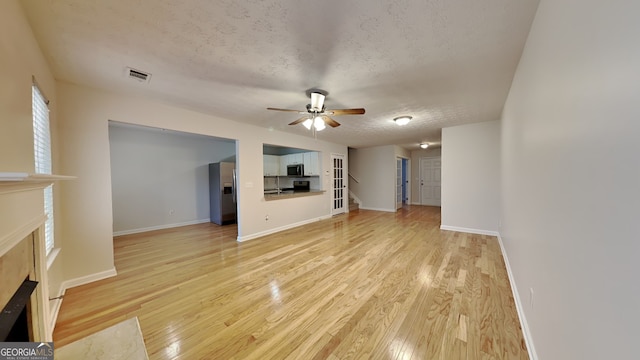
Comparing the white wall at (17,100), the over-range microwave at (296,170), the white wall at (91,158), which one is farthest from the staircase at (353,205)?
the white wall at (17,100)

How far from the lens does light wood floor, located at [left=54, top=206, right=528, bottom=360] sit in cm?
161

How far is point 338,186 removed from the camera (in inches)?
276

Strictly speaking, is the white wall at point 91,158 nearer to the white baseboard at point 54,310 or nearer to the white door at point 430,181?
the white baseboard at point 54,310

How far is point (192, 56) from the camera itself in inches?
75.6

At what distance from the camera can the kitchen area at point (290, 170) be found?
20.8 ft

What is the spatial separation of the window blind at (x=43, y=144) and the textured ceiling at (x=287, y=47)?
1.44ft

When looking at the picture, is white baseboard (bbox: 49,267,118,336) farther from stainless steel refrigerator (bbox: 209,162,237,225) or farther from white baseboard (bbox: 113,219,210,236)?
stainless steel refrigerator (bbox: 209,162,237,225)

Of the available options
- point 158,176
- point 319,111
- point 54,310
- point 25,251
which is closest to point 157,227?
point 158,176

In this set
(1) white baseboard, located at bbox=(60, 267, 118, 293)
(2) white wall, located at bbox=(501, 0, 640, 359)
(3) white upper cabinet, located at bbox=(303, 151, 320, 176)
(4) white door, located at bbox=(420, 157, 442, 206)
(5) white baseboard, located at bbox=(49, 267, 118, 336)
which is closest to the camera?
(2) white wall, located at bbox=(501, 0, 640, 359)

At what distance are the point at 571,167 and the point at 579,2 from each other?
2.29ft

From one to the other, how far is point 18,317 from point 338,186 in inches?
250

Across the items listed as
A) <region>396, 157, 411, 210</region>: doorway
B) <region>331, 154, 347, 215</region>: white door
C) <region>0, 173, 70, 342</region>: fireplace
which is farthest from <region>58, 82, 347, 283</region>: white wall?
<region>396, 157, 411, 210</region>: doorway

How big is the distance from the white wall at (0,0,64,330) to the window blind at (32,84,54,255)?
0.73 feet

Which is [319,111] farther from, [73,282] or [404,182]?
[404,182]
